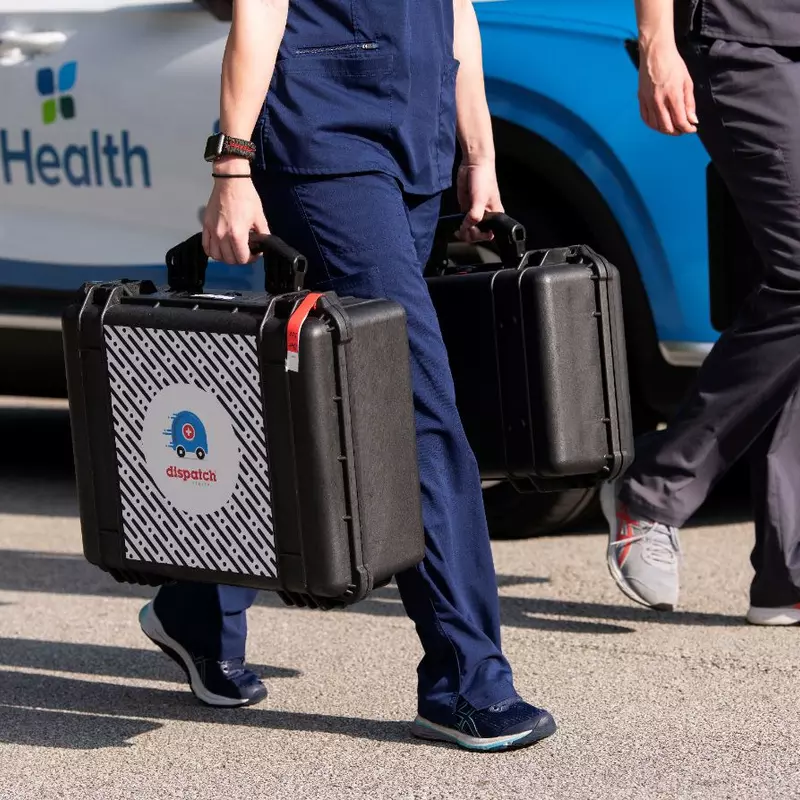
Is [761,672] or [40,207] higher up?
[40,207]

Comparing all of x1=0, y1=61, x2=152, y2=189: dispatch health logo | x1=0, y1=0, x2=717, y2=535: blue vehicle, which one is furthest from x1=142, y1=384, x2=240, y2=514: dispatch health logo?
x1=0, y1=61, x2=152, y2=189: dispatch health logo

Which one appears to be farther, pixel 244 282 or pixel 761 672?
pixel 244 282

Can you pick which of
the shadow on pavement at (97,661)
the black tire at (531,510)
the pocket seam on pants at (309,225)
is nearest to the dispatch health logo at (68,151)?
the black tire at (531,510)

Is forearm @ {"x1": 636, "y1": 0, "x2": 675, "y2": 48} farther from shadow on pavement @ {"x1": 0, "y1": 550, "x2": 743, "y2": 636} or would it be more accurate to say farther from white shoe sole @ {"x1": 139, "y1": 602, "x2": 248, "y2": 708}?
white shoe sole @ {"x1": 139, "y1": 602, "x2": 248, "y2": 708}

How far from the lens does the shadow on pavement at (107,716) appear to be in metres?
3.16

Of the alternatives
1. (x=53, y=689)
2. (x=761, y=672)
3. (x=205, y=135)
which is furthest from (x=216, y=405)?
(x=205, y=135)

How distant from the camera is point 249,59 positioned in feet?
9.25

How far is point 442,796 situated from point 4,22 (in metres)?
2.73

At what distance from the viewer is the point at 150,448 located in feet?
9.67

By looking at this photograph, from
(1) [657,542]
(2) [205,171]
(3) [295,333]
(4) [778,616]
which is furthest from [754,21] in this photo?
(2) [205,171]

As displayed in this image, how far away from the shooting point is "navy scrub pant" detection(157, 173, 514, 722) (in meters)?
2.94

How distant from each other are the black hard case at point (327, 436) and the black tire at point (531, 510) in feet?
4.85

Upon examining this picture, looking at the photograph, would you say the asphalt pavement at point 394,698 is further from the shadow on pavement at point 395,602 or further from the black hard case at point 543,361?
the black hard case at point 543,361

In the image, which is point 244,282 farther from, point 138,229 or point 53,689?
point 53,689
